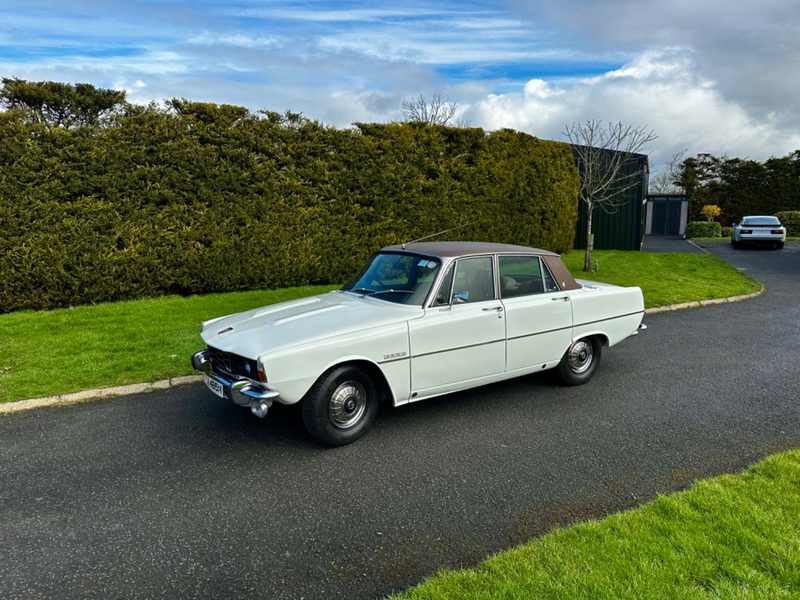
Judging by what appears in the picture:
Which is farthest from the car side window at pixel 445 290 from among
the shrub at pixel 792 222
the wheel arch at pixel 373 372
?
the shrub at pixel 792 222

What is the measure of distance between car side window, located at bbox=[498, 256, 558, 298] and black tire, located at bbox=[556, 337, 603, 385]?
2.36 feet

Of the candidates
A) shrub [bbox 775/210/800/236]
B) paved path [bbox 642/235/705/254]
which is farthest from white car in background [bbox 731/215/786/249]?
shrub [bbox 775/210/800/236]

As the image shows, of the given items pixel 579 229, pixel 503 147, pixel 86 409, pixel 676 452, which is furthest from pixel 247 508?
pixel 579 229

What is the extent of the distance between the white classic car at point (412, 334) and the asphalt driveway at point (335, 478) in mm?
394

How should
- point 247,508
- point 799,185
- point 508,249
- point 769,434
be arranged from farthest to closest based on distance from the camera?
point 799,185
point 508,249
point 769,434
point 247,508

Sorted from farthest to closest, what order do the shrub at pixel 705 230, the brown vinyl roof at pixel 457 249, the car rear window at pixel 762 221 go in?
the shrub at pixel 705 230, the car rear window at pixel 762 221, the brown vinyl roof at pixel 457 249

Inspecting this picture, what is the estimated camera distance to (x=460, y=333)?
15.0 feet

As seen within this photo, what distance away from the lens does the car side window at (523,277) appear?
16.8ft

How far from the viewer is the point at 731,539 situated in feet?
9.28

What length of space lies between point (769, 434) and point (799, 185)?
37798 millimetres

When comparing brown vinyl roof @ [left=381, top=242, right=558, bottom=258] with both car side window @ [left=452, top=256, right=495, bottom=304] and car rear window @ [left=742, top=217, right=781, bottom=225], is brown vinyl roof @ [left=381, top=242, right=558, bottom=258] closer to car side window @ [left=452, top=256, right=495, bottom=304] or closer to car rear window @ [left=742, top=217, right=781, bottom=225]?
car side window @ [left=452, top=256, right=495, bottom=304]

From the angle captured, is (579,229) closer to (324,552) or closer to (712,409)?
(712,409)

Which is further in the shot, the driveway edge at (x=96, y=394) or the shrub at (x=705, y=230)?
the shrub at (x=705, y=230)

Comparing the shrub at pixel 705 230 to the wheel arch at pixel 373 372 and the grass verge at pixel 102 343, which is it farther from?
the wheel arch at pixel 373 372
